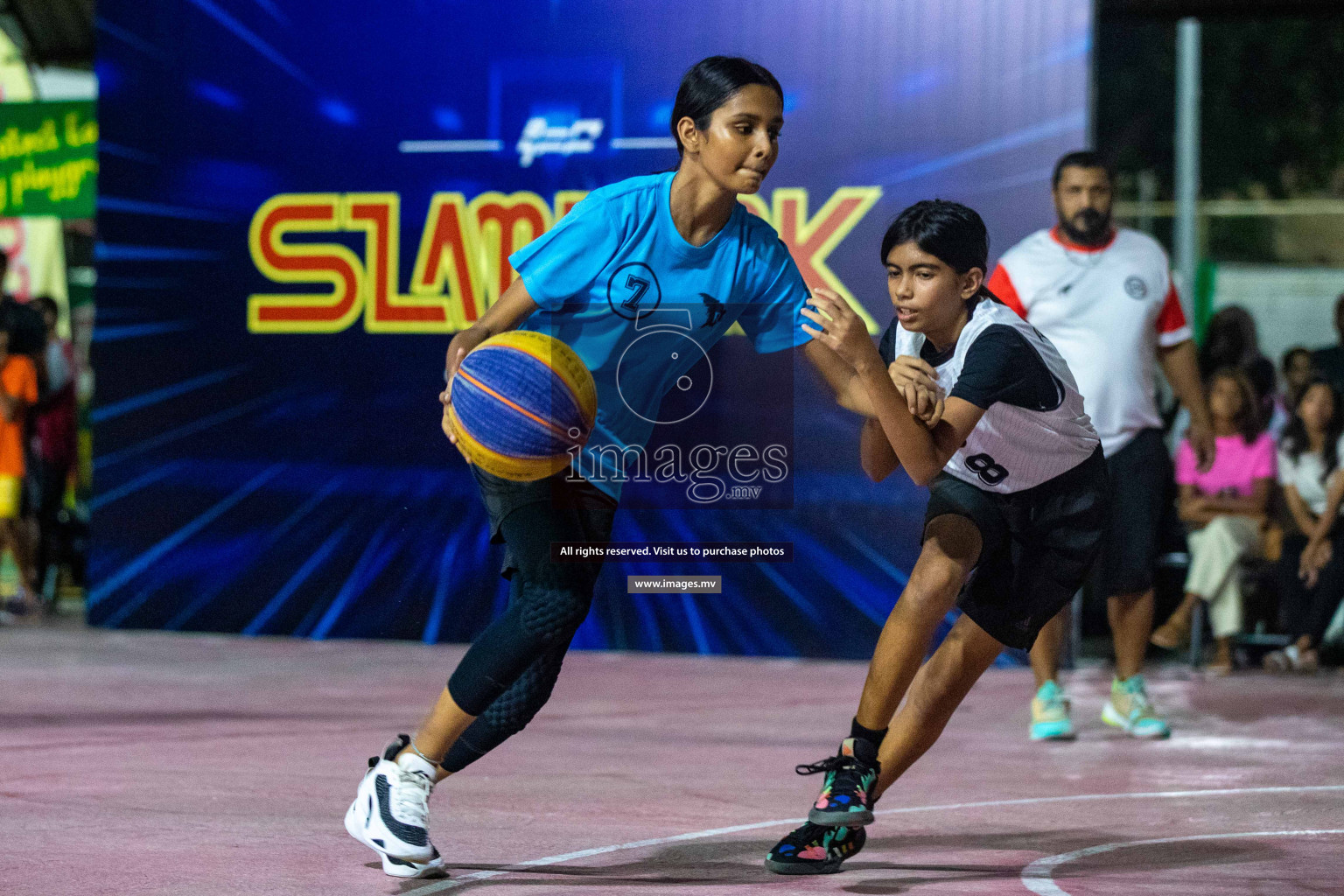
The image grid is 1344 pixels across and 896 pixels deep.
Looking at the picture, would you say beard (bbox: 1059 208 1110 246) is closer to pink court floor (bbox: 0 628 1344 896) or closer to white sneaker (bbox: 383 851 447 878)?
pink court floor (bbox: 0 628 1344 896)

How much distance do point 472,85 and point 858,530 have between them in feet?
10.7

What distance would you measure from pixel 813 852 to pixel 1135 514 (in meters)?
3.23

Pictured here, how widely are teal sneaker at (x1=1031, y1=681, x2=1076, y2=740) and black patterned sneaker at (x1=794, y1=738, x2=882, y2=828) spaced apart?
2.57 m

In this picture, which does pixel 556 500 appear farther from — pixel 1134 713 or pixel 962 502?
pixel 1134 713

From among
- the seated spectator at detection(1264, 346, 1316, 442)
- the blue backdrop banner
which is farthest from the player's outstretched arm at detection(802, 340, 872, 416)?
the seated spectator at detection(1264, 346, 1316, 442)

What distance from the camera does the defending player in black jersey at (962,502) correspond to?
420 cm

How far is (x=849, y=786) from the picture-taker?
4238mm

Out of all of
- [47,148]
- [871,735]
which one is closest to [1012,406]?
[871,735]

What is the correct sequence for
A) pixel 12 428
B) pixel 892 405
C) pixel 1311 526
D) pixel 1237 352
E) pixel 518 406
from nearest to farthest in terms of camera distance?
pixel 892 405 → pixel 518 406 → pixel 1311 526 → pixel 1237 352 → pixel 12 428

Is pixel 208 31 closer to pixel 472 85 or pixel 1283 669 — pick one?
pixel 472 85

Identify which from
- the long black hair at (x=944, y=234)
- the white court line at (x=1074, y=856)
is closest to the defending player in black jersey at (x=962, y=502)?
the long black hair at (x=944, y=234)

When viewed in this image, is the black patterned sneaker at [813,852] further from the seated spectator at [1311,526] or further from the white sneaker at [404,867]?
the seated spectator at [1311,526]

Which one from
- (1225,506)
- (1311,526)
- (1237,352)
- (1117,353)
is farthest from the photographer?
(1237,352)

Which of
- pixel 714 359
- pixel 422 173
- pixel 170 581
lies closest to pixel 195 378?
pixel 170 581
